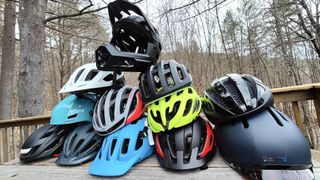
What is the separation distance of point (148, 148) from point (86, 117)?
0.41 meters

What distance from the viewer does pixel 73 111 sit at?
117 cm

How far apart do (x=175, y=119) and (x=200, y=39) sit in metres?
4.46

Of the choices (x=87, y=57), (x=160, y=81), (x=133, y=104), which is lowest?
(x=133, y=104)

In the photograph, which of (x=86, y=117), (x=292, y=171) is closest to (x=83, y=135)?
(x=86, y=117)

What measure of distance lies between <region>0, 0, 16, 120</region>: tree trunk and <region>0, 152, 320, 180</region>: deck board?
4054mm

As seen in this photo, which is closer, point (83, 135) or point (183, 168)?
point (183, 168)

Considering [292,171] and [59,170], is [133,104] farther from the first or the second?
[292,171]

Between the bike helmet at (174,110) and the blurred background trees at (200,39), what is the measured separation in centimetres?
146

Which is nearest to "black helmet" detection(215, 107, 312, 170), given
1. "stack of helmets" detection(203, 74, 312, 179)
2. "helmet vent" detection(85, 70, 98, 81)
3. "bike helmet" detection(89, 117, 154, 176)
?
"stack of helmets" detection(203, 74, 312, 179)

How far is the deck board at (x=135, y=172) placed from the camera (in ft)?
2.58

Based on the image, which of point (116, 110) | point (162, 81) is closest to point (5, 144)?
point (116, 110)

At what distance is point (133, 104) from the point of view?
3.70 feet

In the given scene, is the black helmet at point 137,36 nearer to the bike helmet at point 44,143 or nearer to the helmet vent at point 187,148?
the helmet vent at point 187,148

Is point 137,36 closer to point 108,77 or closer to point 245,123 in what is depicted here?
point 108,77
